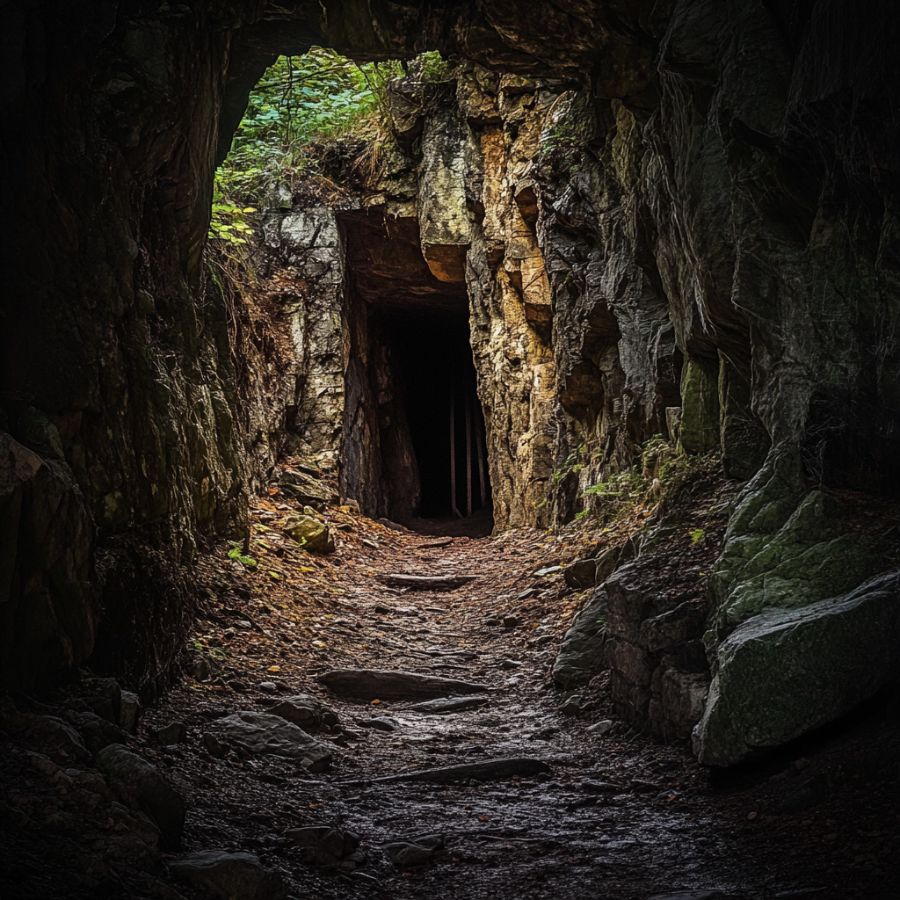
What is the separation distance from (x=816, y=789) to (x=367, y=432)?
17950 mm

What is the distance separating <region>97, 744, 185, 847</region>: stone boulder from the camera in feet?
11.5

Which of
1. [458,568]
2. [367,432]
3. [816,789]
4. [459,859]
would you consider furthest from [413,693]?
[367,432]

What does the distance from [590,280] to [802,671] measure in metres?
8.20

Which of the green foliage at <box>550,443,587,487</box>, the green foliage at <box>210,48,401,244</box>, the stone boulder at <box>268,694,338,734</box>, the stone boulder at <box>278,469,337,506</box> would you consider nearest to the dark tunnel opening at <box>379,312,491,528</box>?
the green foliage at <box>210,48,401,244</box>

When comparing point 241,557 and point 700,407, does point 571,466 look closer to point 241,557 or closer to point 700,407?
point 700,407

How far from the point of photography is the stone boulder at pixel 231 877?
121 inches

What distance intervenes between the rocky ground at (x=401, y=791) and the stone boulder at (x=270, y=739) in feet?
0.05

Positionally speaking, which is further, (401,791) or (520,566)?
(520,566)

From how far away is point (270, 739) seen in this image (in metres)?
5.24

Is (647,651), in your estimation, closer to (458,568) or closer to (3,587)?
(3,587)

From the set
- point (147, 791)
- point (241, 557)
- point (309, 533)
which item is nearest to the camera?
point (147, 791)

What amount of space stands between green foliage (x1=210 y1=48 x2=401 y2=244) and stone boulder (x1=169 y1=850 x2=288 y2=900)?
13.4 m

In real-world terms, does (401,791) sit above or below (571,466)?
below

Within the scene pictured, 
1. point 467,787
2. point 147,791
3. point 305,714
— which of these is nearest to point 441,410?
point 305,714
